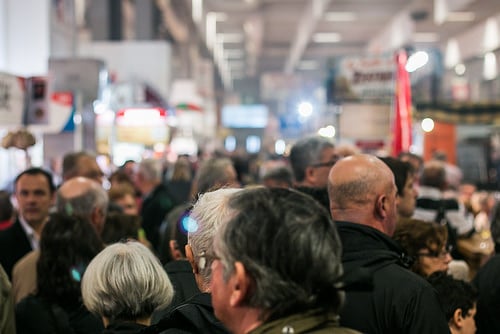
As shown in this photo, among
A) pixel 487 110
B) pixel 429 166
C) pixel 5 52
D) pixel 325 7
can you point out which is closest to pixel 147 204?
pixel 429 166

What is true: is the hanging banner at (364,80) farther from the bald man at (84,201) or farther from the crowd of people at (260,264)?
the bald man at (84,201)

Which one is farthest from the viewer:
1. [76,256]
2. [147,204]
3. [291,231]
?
[147,204]

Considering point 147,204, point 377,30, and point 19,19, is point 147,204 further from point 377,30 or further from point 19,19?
point 377,30

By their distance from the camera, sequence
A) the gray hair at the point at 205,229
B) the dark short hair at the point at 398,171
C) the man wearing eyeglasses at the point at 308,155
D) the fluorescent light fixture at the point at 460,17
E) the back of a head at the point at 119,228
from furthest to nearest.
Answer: the fluorescent light fixture at the point at 460,17, the man wearing eyeglasses at the point at 308,155, the back of a head at the point at 119,228, the dark short hair at the point at 398,171, the gray hair at the point at 205,229

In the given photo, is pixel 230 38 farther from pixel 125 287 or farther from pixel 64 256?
pixel 125 287

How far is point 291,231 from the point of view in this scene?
1820mm

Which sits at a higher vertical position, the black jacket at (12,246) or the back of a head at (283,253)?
the back of a head at (283,253)

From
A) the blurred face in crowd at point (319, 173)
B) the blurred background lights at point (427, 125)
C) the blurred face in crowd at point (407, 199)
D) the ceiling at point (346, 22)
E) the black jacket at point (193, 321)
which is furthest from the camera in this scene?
the ceiling at point (346, 22)

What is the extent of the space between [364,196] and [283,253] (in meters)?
1.66

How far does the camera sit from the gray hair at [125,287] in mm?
3217

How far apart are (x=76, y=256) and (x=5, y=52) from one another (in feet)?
35.1

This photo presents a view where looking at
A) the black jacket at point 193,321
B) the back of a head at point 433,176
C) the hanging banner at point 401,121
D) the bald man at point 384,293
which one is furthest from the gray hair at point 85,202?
the hanging banner at point 401,121

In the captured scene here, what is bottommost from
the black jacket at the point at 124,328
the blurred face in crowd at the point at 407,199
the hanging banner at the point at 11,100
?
the black jacket at the point at 124,328

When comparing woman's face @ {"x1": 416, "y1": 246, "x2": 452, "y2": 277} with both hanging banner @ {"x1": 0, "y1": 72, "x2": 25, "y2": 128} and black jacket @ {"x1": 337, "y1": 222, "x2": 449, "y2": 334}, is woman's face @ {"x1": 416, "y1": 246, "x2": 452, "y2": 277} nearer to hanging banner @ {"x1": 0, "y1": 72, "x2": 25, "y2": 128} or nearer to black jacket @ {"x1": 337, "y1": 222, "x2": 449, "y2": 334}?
black jacket @ {"x1": 337, "y1": 222, "x2": 449, "y2": 334}
